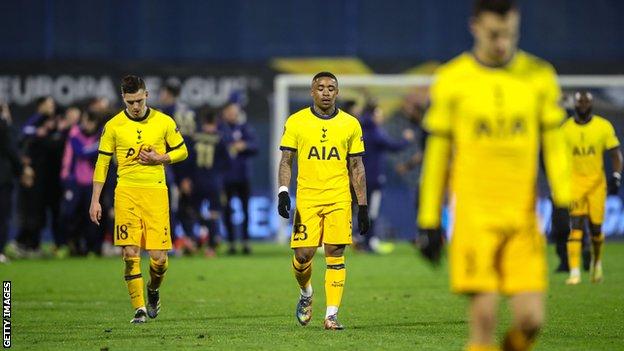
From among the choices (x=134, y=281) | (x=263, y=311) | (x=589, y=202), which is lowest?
(x=263, y=311)

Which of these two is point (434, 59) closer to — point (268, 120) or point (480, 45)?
point (268, 120)

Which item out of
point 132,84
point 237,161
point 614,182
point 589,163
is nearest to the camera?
point 132,84

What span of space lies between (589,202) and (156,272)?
6.73m

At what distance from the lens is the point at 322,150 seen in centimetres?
1237

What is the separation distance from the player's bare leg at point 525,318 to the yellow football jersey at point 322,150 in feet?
15.8

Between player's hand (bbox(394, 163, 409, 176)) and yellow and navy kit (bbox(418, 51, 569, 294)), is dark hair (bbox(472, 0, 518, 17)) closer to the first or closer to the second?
yellow and navy kit (bbox(418, 51, 569, 294))

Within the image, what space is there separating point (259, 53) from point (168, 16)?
2.17m

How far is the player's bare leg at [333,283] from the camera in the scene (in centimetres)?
1213

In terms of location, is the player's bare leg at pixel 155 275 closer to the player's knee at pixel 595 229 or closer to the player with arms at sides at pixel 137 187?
the player with arms at sides at pixel 137 187

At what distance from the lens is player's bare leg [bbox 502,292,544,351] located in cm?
752

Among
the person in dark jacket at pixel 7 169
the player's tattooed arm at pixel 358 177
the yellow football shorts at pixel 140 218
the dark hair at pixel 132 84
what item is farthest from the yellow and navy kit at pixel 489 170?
the person in dark jacket at pixel 7 169

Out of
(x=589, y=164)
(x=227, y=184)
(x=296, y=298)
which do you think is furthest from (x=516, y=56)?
(x=227, y=184)

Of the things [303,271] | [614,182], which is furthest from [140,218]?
[614,182]

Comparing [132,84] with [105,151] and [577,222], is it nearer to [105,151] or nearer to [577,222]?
[105,151]
